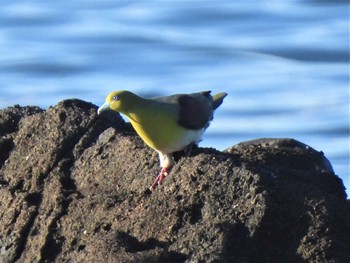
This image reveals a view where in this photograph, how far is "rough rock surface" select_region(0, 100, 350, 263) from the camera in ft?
19.3

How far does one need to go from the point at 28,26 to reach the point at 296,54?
375 cm

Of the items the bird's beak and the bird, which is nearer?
the bird

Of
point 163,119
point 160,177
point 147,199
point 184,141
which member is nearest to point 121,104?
point 163,119

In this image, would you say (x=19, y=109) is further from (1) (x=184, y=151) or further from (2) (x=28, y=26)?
(2) (x=28, y=26)

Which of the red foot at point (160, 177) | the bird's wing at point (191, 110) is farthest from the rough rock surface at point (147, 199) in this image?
the bird's wing at point (191, 110)

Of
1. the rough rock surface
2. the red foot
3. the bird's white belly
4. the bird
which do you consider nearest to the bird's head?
the bird

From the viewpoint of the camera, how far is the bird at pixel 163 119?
22.5ft

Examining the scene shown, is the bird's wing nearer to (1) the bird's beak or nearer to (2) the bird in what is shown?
(2) the bird

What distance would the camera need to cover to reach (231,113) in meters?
13.3

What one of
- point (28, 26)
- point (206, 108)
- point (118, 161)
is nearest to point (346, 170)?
point (206, 108)

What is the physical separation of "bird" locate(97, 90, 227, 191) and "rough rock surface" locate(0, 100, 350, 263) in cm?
8

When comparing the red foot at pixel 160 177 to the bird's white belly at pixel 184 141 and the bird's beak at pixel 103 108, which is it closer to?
the bird's white belly at pixel 184 141

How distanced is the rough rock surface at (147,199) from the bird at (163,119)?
84 mm

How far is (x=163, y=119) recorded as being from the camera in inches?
277
